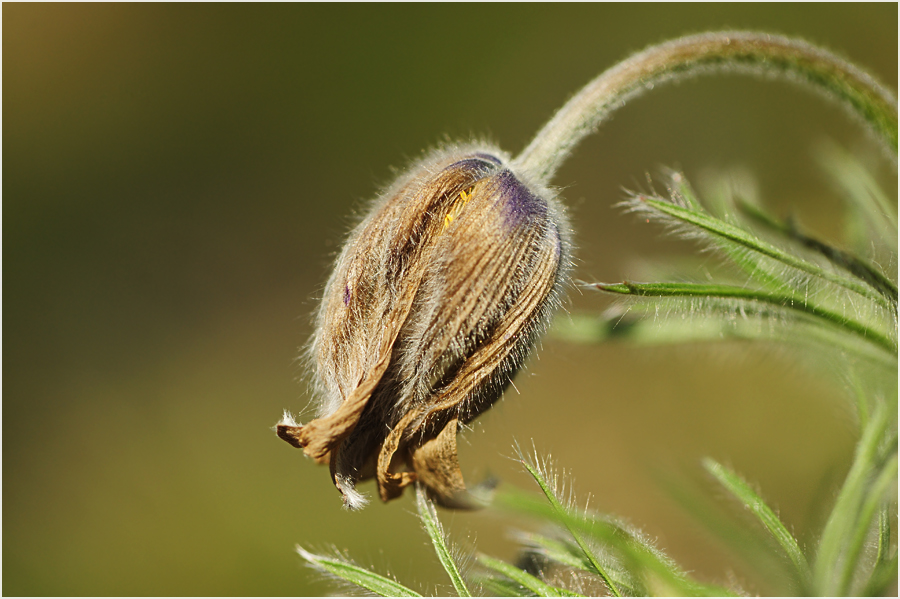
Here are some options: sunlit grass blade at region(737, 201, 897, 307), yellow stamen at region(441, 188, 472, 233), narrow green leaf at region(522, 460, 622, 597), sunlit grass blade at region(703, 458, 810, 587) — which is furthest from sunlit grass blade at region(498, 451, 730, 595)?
sunlit grass blade at region(737, 201, 897, 307)

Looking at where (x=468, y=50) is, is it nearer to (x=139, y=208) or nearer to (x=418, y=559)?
(x=139, y=208)

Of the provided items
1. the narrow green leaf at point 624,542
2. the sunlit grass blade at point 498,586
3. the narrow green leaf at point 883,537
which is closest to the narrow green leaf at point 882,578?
the narrow green leaf at point 883,537

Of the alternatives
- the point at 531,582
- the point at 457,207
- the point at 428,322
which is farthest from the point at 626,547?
the point at 457,207

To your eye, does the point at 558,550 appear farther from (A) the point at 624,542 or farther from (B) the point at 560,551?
(A) the point at 624,542

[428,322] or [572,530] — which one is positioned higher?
[428,322]

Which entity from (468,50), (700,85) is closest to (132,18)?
(468,50)

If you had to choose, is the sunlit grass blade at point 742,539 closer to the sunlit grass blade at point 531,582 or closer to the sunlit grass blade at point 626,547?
the sunlit grass blade at point 626,547
